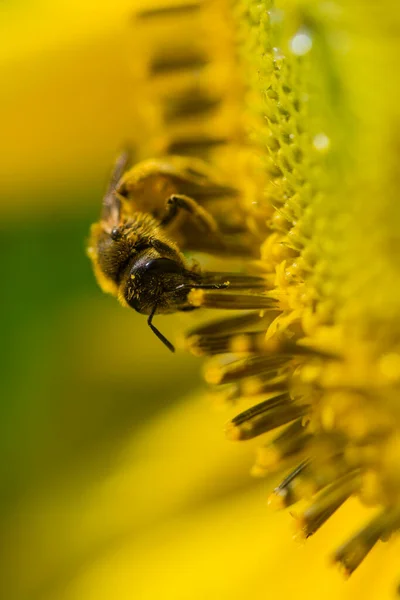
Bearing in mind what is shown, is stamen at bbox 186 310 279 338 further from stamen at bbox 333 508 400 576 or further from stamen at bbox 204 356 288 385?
stamen at bbox 333 508 400 576

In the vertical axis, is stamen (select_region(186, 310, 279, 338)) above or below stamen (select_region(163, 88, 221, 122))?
below

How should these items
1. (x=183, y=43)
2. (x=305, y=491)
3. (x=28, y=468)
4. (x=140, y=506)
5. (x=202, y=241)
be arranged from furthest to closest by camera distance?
1. (x=28, y=468)
2. (x=140, y=506)
3. (x=183, y=43)
4. (x=202, y=241)
5. (x=305, y=491)

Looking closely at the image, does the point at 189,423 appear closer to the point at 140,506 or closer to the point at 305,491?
the point at 140,506

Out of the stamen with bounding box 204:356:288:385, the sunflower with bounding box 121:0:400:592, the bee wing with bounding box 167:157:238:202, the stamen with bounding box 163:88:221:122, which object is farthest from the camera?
the stamen with bounding box 163:88:221:122

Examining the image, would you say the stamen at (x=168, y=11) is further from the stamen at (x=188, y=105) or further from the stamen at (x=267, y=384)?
the stamen at (x=267, y=384)

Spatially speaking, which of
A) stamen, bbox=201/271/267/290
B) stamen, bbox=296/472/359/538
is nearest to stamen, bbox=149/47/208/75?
stamen, bbox=201/271/267/290

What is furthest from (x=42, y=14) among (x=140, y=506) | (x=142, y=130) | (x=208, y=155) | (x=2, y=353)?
(x=140, y=506)

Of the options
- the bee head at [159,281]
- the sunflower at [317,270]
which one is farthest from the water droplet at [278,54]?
the bee head at [159,281]
